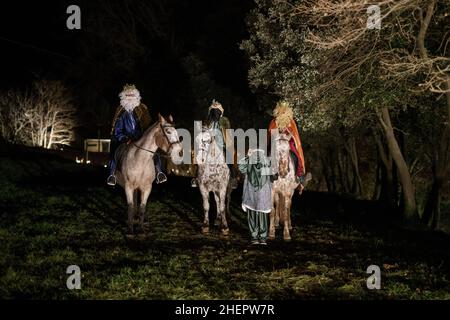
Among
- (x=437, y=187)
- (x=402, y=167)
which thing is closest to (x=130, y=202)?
(x=402, y=167)

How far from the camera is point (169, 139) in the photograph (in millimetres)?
11867

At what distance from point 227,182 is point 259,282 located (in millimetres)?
4295

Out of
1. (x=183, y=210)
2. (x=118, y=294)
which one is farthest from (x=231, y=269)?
(x=183, y=210)

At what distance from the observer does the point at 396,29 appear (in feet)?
52.4

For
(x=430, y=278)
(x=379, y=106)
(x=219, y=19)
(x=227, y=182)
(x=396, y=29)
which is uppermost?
(x=219, y=19)

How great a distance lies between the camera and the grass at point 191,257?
27.6 feet

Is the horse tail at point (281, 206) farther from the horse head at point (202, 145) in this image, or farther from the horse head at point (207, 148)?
the horse head at point (202, 145)

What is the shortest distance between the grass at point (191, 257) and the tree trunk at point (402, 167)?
3978 millimetres

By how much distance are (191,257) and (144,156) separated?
A: 9.43ft

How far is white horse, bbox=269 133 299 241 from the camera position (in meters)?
12.0

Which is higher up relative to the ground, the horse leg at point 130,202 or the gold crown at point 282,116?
the gold crown at point 282,116

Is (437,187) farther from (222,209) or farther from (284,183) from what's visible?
(222,209)

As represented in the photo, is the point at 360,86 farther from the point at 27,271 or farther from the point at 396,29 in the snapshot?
the point at 27,271

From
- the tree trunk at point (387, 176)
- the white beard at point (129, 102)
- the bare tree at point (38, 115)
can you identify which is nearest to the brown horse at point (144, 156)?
the white beard at point (129, 102)
